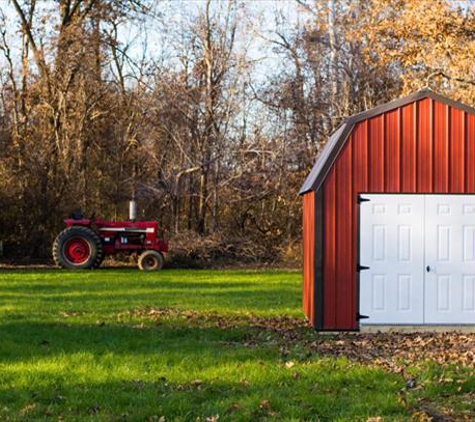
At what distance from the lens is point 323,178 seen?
12.5 metres

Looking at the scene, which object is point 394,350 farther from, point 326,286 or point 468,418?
point 468,418

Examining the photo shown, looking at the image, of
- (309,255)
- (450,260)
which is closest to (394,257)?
(450,260)

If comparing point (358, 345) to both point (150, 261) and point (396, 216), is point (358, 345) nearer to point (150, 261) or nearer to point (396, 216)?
point (396, 216)

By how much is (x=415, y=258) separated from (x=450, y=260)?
1.84 ft

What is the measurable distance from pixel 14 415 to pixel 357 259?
665cm

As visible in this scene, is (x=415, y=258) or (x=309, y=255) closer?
(x=415, y=258)

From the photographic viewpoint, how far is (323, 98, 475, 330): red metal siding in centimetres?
1252

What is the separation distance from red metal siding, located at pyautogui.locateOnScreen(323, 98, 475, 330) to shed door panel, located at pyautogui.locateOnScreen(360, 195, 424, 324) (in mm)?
172

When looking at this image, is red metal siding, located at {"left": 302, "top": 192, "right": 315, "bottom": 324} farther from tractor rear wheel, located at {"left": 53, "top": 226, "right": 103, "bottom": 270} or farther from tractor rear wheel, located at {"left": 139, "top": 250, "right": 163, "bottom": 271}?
tractor rear wheel, located at {"left": 53, "top": 226, "right": 103, "bottom": 270}

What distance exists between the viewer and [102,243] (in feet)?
79.4

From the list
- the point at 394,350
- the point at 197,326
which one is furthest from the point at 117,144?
the point at 394,350

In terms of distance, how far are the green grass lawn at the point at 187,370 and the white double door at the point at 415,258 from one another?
1105mm

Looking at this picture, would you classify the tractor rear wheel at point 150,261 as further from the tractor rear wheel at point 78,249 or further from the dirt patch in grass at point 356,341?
the dirt patch in grass at point 356,341

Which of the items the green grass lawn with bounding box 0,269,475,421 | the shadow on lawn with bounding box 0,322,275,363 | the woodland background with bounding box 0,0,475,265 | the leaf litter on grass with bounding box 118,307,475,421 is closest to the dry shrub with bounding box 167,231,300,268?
the woodland background with bounding box 0,0,475,265
